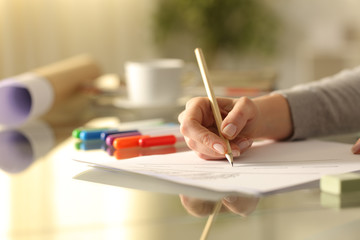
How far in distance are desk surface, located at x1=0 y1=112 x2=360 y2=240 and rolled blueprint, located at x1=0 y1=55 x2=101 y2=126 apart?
50 centimetres

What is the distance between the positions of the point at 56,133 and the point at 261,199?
1.99 ft

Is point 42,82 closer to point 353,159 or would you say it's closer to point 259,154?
point 259,154

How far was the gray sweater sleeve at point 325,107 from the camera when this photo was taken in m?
0.89

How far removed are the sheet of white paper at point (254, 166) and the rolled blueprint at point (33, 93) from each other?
39cm

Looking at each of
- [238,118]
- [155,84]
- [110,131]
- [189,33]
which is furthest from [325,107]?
[189,33]

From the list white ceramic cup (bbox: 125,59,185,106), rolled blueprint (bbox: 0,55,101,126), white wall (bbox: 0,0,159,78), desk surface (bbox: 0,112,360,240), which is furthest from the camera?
white wall (bbox: 0,0,159,78)

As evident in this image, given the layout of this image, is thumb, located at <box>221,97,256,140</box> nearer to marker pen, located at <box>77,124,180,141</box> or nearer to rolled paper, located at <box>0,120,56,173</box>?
marker pen, located at <box>77,124,180,141</box>

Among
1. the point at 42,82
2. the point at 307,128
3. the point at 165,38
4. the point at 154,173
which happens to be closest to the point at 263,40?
the point at 165,38

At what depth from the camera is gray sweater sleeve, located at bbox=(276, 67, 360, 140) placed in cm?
89

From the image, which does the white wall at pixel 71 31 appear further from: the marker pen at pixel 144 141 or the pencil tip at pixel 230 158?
the pencil tip at pixel 230 158

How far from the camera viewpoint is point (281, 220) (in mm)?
490

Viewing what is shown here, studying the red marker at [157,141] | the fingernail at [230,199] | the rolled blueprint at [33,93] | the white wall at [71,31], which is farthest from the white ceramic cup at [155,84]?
the white wall at [71,31]

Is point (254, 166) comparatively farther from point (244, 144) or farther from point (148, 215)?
point (148, 215)

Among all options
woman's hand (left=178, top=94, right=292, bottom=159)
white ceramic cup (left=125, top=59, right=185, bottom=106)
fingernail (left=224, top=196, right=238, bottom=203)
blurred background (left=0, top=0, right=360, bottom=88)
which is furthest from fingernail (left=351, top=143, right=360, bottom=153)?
blurred background (left=0, top=0, right=360, bottom=88)
